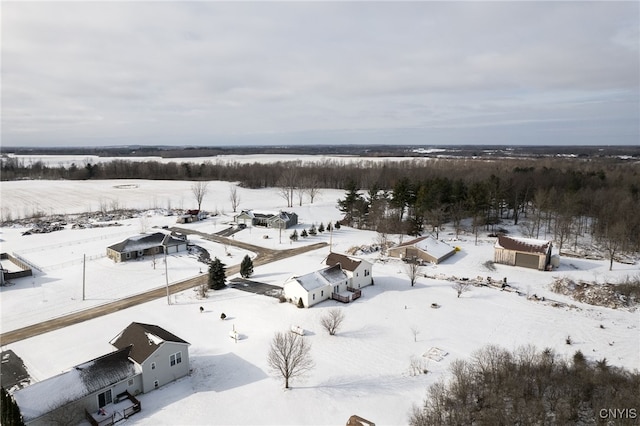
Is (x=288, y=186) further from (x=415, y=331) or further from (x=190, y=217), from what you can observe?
(x=415, y=331)

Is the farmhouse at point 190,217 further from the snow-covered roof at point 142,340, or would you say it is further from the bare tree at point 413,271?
the snow-covered roof at point 142,340

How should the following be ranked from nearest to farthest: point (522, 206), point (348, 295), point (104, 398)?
point (104, 398), point (348, 295), point (522, 206)

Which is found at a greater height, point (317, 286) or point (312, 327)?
point (317, 286)

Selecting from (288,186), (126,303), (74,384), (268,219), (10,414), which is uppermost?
(288,186)

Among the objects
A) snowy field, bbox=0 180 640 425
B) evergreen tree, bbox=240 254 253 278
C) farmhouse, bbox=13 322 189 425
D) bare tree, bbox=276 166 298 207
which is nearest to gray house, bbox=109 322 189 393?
farmhouse, bbox=13 322 189 425

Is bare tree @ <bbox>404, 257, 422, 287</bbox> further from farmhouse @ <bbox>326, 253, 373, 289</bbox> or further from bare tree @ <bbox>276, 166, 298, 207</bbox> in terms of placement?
bare tree @ <bbox>276, 166, 298, 207</bbox>

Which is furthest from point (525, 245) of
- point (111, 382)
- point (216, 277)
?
point (111, 382)

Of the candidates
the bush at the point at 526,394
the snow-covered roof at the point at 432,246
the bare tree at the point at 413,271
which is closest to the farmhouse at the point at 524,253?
the snow-covered roof at the point at 432,246
